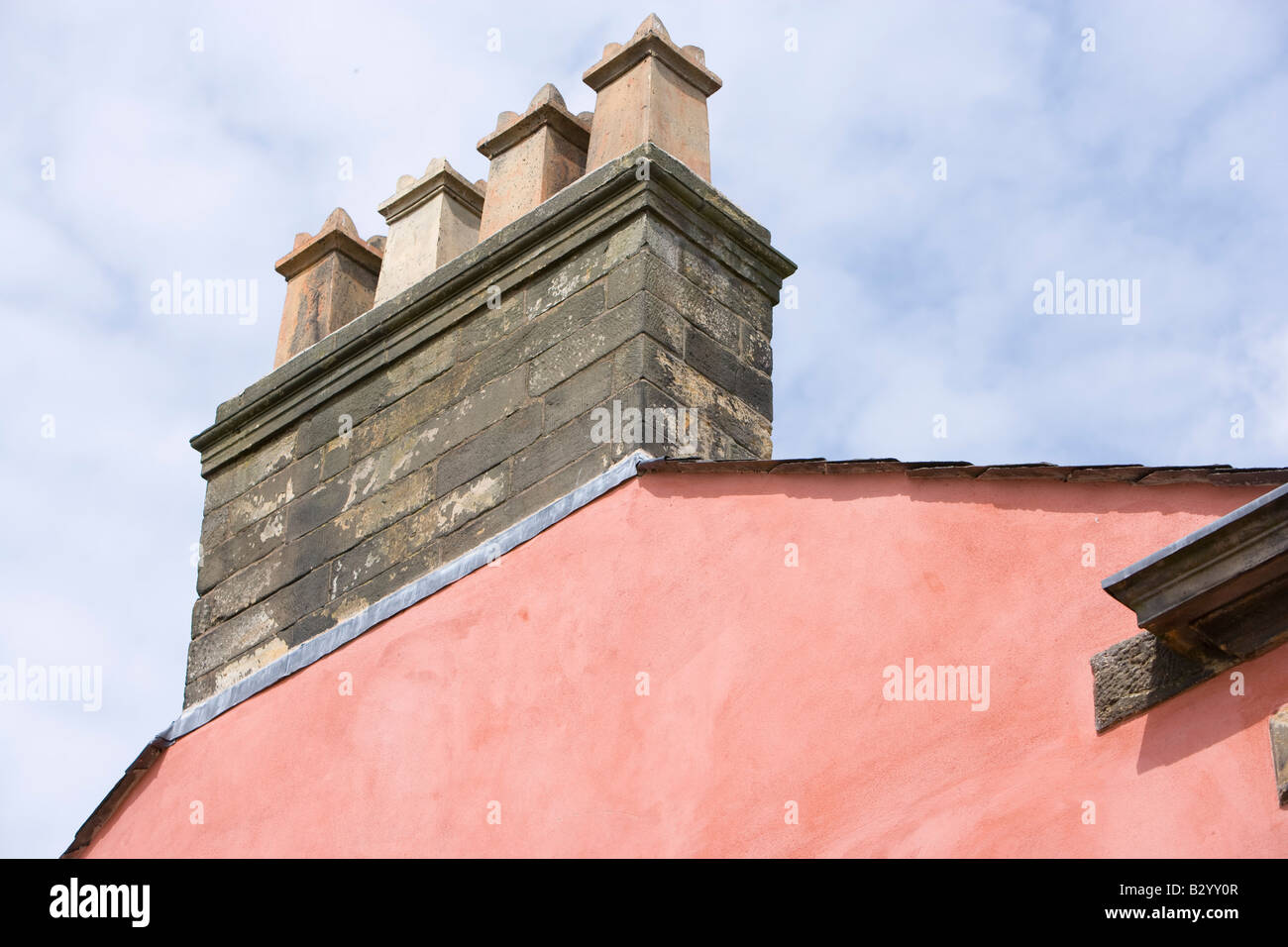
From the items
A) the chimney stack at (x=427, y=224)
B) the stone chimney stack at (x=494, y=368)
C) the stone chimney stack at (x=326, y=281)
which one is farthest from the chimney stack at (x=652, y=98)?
the stone chimney stack at (x=326, y=281)

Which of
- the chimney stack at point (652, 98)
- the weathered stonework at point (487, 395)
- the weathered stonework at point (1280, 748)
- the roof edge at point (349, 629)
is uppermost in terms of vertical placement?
the chimney stack at point (652, 98)

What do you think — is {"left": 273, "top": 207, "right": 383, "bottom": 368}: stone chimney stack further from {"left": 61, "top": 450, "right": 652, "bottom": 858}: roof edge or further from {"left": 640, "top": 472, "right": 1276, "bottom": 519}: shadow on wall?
{"left": 640, "top": 472, "right": 1276, "bottom": 519}: shadow on wall

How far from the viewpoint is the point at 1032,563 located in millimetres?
4836

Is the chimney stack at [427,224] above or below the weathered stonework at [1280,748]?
above

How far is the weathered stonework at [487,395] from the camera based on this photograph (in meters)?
6.03

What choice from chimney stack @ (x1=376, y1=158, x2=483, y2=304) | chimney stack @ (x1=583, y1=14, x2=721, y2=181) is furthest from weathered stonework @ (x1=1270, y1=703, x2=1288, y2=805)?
chimney stack @ (x1=376, y1=158, x2=483, y2=304)

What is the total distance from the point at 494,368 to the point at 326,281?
1.21 metres

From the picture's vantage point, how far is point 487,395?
20.8ft

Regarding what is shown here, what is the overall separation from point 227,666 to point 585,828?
194 cm

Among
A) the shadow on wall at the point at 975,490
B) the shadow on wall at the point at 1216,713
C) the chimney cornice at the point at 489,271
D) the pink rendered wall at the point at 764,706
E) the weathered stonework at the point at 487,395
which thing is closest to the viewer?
the shadow on wall at the point at 1216,713

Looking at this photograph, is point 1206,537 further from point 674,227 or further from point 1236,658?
point 674,227

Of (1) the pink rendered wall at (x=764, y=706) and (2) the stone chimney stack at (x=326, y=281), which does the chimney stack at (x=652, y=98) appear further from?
(1) the pink rendered wall at (x=764, y=706)

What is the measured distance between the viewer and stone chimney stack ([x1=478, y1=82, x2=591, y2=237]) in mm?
6727
